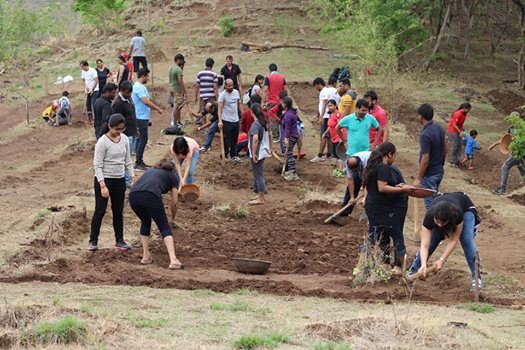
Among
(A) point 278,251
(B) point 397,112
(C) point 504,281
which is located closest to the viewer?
(C) point 504,281

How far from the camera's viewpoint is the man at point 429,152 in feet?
41.1

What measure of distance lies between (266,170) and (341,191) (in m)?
2.26

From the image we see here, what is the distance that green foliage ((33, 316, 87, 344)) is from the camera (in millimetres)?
7453

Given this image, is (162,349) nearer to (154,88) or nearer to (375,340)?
(375,340)

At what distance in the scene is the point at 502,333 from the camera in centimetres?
846

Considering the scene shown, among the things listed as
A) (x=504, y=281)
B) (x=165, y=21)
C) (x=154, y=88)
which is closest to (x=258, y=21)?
(x=165, y=21)

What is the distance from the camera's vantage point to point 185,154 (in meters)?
13.2

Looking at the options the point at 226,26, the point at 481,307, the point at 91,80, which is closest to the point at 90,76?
the point at 91,80

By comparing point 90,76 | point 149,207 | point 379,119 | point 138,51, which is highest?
point 138,51

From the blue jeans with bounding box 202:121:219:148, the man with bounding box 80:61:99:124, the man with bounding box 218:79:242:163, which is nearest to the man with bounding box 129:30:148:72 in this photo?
the man with bounding box 80:61:99:124

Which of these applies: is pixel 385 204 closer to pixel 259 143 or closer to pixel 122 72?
pixel 259 143

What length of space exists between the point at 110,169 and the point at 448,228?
4359 millimetres

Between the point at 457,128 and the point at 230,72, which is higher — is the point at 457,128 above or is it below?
below

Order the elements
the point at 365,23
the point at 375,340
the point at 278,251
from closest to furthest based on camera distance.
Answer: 1. the point at 375,340
2. the point at 278,251
3. the point at 365,23
